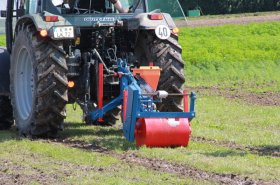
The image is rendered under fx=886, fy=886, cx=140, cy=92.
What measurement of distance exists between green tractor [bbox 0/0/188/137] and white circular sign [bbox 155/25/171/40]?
0.04 feet

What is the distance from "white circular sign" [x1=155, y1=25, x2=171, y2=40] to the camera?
12.7 m

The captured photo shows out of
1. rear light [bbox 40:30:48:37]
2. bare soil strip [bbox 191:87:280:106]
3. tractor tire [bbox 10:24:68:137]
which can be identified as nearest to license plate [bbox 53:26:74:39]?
rear light [bbox 40:30:48:37]

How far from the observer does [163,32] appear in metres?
12.7

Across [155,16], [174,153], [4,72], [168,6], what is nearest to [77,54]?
[155,16]

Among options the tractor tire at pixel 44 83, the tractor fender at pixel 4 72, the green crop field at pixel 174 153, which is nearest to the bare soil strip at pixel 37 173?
the green crop field at pixel 174 153

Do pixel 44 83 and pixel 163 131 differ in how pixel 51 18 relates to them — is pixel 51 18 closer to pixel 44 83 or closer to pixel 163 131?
pixel 44 83

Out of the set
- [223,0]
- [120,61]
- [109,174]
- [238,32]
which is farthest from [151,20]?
[223,0]

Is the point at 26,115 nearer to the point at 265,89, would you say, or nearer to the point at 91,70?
the point at 91,70

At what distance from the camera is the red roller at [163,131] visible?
1125cm

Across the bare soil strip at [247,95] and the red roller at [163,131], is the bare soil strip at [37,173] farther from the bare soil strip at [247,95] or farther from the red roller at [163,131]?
the bare soil strip at [247,95]

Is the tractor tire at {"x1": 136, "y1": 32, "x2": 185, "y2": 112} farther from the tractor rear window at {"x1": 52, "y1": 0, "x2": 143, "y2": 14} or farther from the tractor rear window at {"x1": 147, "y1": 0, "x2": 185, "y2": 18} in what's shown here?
the tractor rear window at {"x1": 147, "y1": 0, "x2": 185, "y2": 18}

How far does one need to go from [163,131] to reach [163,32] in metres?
1.99

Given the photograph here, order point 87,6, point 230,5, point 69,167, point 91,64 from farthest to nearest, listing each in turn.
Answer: point 230,5
point 87,6
point 91,64
point 69,167

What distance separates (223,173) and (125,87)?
2.89 m
